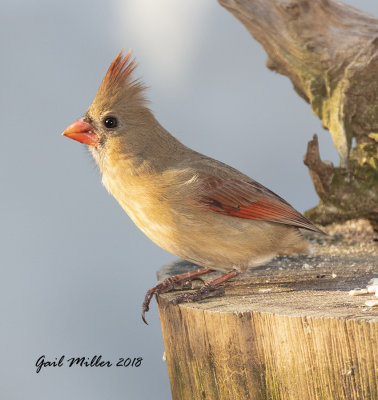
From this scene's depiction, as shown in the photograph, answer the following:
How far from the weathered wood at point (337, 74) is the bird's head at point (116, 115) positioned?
1352 millimetres

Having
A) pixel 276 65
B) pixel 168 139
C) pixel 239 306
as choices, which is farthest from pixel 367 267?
pixel 276 65

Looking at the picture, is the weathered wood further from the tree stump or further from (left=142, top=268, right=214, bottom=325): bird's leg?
(left=142, top=268, right=214, bottom=325): bird's leg

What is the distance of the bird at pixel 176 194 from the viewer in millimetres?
2852

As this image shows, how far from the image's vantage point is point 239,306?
2551 mm

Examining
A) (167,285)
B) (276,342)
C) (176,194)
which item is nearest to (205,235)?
(176,194)

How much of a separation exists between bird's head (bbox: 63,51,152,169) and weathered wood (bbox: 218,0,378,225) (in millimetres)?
1352

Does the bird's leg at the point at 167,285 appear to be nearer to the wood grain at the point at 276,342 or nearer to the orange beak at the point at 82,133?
the wood grain at the point at 276,342

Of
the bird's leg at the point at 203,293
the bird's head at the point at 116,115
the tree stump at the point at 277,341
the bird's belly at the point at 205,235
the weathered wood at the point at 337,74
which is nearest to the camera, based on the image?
the tree stump at the point at 277,341

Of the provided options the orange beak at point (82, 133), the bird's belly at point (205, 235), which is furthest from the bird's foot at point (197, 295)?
the orange beak at point (82, 133)

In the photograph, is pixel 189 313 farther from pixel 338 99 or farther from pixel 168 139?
pixel 338 99

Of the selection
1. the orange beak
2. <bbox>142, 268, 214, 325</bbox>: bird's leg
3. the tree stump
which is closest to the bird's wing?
the tree stump

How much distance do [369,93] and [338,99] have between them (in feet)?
0.61

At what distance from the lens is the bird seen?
9.36 feet

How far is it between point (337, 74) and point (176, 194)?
1714mm
